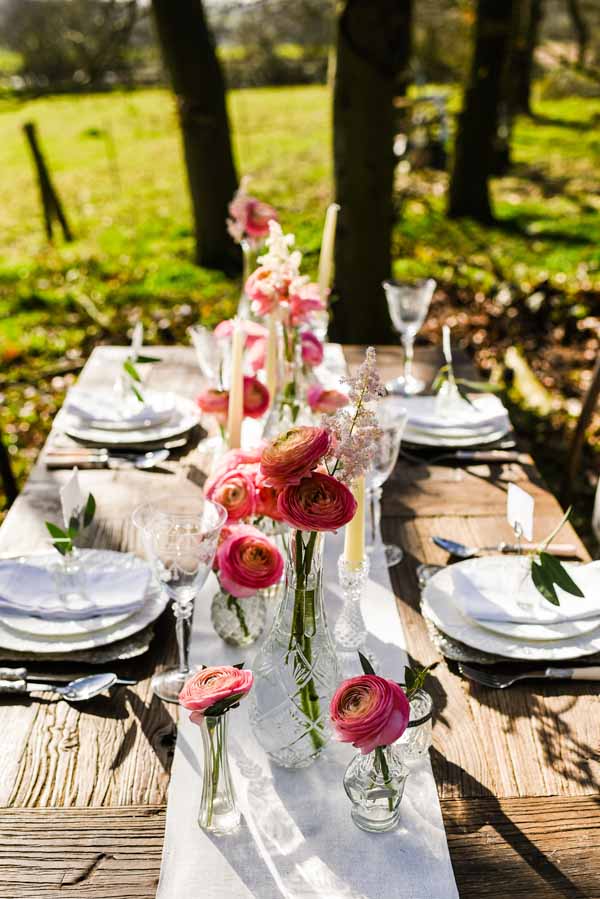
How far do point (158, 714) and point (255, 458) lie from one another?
39 centimetres

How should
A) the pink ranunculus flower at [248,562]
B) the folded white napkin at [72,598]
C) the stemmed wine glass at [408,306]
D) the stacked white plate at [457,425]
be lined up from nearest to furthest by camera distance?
the pink ranunculus flower at [248,562]
the folded white napkin at [72,598]
the stacked white plate at [457,425]
the stemmed wine glass at [408,306]

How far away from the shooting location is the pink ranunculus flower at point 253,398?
1712 mm

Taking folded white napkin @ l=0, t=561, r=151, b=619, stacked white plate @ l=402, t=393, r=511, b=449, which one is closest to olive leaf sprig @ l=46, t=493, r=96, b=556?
folded white napkin @ l=0, t=561, r=151, b=619

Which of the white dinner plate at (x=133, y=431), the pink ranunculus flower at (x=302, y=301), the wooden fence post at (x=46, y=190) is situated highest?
the pink ranunculus flower at (x=302, y=301)

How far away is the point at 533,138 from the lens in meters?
11.0

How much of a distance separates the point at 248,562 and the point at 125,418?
3.49 ft

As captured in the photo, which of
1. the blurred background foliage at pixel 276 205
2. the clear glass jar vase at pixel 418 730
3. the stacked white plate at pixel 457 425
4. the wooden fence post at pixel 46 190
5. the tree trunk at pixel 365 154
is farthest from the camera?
the wooden fence post at pixel 46 190

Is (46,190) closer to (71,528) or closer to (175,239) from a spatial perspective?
(175,239)

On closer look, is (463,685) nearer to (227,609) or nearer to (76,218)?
(227,609)

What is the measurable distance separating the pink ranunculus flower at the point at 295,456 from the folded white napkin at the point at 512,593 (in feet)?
1.86

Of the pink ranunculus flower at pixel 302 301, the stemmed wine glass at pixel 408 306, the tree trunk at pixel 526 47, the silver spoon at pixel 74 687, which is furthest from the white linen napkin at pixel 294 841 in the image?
the tree trunk at pixel 526 47

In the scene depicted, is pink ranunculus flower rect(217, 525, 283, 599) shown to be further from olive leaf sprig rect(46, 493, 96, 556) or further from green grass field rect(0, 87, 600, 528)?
green grass field rect(0, 87, 600, 528)

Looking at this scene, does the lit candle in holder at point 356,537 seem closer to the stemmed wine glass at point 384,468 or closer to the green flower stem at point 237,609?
the green flower stem at point 237,609

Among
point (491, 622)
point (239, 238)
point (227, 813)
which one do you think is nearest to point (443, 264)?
point (239, 238)
